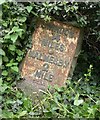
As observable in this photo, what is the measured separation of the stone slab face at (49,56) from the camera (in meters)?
2.48

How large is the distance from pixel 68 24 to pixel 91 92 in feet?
1.63

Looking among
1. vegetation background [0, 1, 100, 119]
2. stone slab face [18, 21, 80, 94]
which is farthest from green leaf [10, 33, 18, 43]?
stone slab face [18, 21, 80, 94]

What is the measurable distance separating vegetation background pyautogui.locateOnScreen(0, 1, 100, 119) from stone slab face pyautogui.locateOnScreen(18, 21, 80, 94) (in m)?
0.05

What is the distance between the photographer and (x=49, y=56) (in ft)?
8.24

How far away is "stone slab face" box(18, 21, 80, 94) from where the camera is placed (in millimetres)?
2484

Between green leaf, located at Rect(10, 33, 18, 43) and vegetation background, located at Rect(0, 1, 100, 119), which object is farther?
green leaf, located at Rect(10, 33, 18, 43)

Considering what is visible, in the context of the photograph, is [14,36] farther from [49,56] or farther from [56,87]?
[56,87]

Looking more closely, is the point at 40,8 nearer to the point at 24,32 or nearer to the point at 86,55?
the point at 24,32

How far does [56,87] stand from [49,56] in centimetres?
22

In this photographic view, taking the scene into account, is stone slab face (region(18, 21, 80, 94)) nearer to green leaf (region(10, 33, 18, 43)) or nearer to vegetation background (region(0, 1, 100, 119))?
vegetation background (region(0, 1, 100, 119))

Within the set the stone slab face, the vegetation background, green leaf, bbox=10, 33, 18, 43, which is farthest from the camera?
the stone slab face

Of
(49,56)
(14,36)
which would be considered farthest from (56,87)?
(14,36)

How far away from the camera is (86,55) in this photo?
284cm

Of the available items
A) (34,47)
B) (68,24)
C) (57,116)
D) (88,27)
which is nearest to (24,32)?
(34,47)
